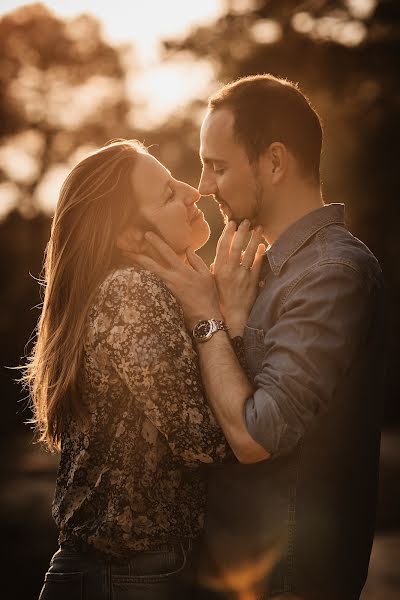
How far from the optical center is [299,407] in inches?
131

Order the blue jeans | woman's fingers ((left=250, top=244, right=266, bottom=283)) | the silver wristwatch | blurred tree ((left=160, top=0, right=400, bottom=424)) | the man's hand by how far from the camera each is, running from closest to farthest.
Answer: the blue jeans < the silver wristwatch < the man's hand < woman's fingers ((left=250, top=244, right=266, bottom=283)) < blurred tree ((left=160, top=0, right=400, bottom=424))

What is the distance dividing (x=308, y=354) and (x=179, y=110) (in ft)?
64.9

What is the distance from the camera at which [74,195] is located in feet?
12.3

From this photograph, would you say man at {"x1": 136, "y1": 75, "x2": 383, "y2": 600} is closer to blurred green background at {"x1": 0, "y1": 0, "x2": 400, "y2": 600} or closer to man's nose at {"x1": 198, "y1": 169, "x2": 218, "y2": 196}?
man's nose at {"x1": 198, "y1": 169, "x2": 218, "y2": 196}

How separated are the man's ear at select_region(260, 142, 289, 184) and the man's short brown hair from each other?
21 millimetres

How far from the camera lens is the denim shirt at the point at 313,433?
3346 mm

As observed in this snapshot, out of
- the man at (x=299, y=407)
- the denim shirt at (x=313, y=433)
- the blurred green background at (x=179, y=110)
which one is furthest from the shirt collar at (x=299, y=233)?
the blurred green background at (x=179, y=110)

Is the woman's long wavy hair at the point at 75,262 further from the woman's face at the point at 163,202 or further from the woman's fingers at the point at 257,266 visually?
the woman's fingers at the point at 257,266

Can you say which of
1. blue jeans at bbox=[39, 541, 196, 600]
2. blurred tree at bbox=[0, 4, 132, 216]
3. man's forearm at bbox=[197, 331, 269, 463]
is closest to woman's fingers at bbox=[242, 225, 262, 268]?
man's forearm at bbox=[197, 331, 269, 463]

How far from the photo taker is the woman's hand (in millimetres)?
3770

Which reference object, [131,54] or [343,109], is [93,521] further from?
[131,54]

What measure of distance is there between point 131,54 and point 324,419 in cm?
2268

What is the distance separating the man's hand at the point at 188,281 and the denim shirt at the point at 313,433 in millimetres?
191

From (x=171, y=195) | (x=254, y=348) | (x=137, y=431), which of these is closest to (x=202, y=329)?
(x=254, y=348)
